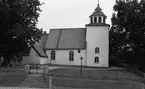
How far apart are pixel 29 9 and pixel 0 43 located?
744 centimetres

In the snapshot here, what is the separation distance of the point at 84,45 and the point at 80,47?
101 cm

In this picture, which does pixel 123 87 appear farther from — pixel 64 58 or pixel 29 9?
pixel 64 58

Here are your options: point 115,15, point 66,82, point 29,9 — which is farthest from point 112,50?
point 66,82

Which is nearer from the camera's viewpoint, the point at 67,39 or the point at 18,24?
the point at 18,24

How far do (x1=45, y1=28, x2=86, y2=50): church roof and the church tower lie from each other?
2106 millimetres

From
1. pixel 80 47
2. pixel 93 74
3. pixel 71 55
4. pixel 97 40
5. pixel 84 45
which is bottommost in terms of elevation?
pixel 93 74

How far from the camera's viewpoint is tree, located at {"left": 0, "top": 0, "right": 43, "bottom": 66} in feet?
103

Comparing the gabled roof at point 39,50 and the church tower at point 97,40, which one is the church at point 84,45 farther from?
the gabled roof at point 39,50

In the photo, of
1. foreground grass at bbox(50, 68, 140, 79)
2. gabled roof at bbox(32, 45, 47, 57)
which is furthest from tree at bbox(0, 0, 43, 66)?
gabled roof at bbox(32, 45, 47, 57)

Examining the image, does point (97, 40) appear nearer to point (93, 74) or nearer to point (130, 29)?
point (130, 29)

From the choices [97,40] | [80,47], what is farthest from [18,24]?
[97,40]

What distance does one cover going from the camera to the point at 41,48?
4897cm

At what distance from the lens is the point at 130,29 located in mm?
38844

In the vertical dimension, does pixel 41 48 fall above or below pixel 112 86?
above
